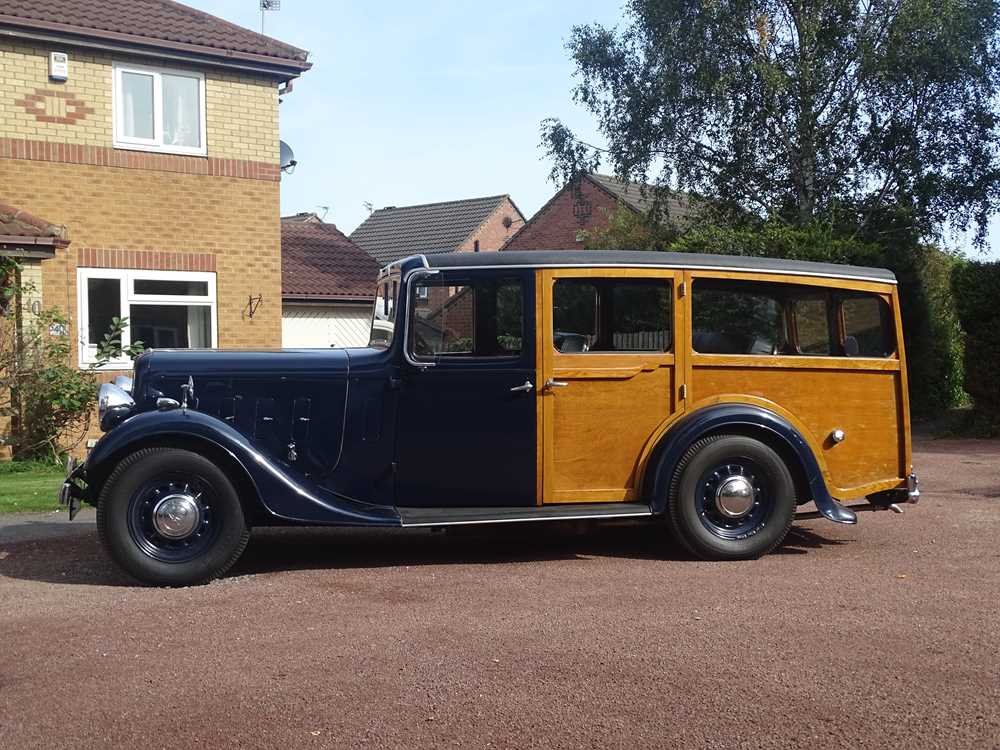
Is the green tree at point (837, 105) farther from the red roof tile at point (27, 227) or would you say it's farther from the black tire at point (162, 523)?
the black tire at point (162, 523)

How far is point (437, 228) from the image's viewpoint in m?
41.4

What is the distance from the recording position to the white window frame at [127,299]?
1423 centimetres

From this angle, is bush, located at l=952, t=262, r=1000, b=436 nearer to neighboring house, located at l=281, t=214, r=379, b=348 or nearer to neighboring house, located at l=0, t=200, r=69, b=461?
neighboring house, located at l=281, t=214, r=379, b=348

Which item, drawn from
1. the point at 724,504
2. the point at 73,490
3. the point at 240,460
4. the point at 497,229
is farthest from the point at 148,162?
the point at 497,229

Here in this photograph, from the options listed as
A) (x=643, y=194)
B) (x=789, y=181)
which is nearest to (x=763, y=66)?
(x=789, y=181)

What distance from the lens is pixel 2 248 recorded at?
42.1 ft

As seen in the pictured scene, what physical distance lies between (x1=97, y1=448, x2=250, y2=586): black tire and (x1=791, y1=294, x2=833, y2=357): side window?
3896 mm

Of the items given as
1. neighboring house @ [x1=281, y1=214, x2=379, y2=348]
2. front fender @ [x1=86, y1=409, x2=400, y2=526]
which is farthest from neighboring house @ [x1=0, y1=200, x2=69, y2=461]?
front fender @ [x1=86, y1=409, x2=400, y2=526]

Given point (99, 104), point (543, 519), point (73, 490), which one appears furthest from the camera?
point (99, 104)

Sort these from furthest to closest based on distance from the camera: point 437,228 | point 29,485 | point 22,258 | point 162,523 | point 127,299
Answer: point 437,228, point 127,299, point 22,258, point 29,485, point 162,523

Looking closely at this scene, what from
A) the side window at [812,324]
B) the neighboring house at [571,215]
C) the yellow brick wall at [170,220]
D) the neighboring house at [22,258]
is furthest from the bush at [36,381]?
the neighboring house at [571,215]

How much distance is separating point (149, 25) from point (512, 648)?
12.6 meters

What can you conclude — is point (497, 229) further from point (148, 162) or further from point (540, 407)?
point (540, 407)

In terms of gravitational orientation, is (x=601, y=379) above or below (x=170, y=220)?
below
